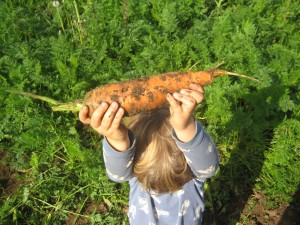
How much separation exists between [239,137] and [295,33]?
1.38m

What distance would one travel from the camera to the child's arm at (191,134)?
1.83 metres

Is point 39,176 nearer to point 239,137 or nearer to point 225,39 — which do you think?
point 239,137

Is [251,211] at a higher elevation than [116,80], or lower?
lower

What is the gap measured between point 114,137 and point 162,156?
38 cm

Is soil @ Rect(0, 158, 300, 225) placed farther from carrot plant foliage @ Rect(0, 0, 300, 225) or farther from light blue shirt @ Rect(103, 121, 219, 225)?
light blue shirt @ Rect(103, 121, 219, 225)

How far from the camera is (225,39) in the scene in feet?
12.5

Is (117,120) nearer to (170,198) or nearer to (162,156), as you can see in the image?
(162,156)

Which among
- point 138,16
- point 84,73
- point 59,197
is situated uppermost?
A: point 138,16

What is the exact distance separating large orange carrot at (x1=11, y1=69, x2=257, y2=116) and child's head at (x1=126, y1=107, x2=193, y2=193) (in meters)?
0.10

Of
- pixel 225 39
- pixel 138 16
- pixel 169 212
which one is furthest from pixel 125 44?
pixel 169 212

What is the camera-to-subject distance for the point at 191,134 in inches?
77.2

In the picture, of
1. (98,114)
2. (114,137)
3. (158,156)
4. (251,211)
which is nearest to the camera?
(98,114)

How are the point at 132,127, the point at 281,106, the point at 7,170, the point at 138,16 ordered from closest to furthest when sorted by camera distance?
the point at 132,127 < the point at 281,106 < the point at 7,170 < the point at 138,16

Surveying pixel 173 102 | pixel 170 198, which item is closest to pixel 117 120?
pixel 173 102
